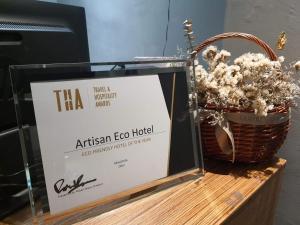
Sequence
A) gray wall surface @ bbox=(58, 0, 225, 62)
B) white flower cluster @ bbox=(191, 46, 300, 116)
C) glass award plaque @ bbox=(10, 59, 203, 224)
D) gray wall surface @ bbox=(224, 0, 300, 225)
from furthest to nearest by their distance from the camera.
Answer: gray wall surface @ bbox=(58, 0, 225, 62), gray wall surface @ bbox=(224, 0, 300, 225), white flower cluster @ bbox=(191, 46, 300, 116), glass award plaque @ bbox=(10, 59, 203, 224)

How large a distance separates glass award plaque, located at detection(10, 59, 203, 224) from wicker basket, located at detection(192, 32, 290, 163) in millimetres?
76

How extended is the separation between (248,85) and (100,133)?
14.5 inches

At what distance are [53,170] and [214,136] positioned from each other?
1.28 feet

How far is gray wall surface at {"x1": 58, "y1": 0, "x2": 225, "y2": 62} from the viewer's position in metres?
1.38

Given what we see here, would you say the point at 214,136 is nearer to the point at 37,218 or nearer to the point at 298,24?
the point at 37,218

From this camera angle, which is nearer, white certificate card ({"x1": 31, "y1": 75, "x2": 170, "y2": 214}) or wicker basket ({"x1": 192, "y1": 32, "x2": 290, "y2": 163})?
white certificate card ({"x1": 31, "y1": 75, "x2": 170, "y2": 214})

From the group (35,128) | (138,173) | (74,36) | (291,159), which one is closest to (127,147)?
(138,173)

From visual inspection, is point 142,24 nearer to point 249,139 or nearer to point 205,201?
point 249,139

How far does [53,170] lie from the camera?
0.45m

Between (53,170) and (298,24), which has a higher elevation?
(298,24)

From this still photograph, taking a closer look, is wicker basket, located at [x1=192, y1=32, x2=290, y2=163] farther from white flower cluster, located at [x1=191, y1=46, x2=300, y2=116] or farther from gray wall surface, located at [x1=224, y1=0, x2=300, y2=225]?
gray wall surface, located at [x1=224, y1=0, x2=300, y2=225]

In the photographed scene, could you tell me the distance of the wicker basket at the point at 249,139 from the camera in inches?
25.9
